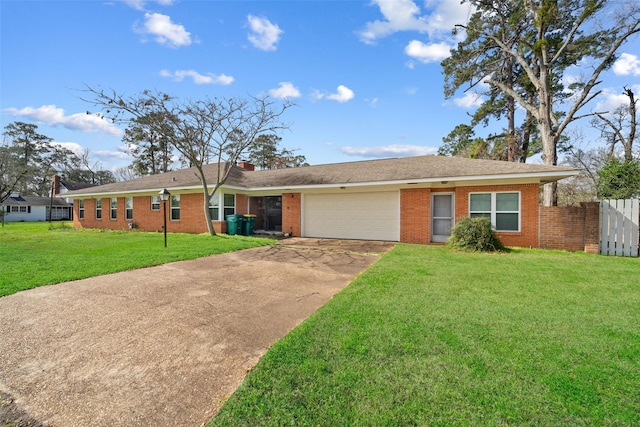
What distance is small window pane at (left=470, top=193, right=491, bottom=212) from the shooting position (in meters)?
10.2

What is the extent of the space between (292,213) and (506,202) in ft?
30.4

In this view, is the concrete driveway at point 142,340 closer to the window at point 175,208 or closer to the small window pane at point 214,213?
the small window pane at point 214,213

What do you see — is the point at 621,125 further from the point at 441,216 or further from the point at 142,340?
the point at 142,340

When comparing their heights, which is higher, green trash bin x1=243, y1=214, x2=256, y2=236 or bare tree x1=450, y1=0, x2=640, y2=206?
bare tree x1=450, y1=0, x2=640, y2=206

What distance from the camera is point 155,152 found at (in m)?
36.8

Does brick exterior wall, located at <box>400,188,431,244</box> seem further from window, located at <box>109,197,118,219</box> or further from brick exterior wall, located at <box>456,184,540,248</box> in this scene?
window, located at <box>109,197,118,219</box>

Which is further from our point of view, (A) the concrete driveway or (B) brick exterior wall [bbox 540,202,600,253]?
(B) brick exterior wall [bbox 540,202,600,253]

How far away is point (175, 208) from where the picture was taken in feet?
52.5

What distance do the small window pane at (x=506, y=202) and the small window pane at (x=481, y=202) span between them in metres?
0.28

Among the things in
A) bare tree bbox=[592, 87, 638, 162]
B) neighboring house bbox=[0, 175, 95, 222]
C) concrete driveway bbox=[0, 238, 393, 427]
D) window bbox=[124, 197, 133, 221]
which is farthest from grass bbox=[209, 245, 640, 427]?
neighboring house bbox=[0, 175, 95, 222]

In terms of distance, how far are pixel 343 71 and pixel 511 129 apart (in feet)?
43.4

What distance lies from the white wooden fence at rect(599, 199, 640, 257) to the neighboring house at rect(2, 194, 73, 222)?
48.0 meters

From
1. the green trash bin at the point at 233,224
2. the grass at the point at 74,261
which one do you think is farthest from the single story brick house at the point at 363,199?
the grass at the point at 74,261

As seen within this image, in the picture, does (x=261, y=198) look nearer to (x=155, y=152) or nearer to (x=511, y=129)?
(x=511, y=129)
